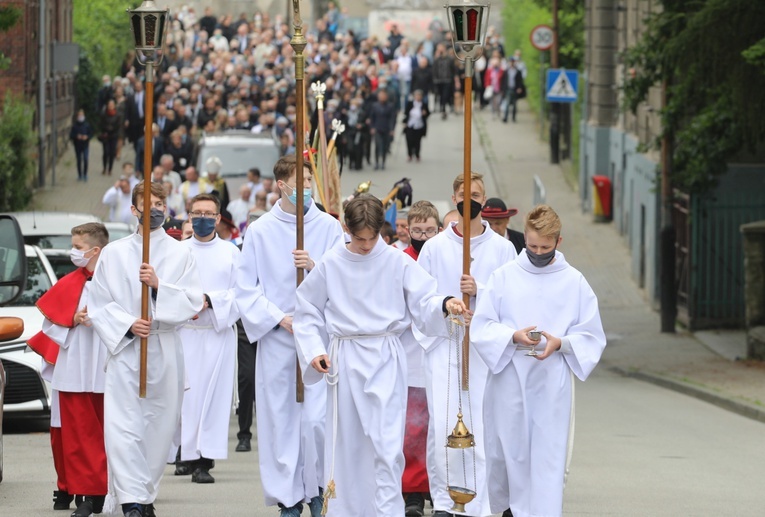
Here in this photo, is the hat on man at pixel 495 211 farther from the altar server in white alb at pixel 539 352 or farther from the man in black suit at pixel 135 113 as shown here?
the man in black suit at pixel 135 113

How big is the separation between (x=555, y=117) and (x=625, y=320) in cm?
1446

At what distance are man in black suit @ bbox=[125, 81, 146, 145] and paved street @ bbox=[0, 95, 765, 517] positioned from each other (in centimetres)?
222

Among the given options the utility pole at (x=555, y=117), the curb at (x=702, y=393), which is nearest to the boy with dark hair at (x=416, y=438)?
the curb at (x=702, y=393)

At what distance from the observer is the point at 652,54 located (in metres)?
21.8

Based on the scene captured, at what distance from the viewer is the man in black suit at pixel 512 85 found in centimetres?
4625

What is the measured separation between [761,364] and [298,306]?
12.7m

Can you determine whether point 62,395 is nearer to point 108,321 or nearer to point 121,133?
point 108,321

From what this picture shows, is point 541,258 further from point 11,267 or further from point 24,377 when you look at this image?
point 24,377

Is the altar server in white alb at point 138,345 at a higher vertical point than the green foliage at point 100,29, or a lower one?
lower

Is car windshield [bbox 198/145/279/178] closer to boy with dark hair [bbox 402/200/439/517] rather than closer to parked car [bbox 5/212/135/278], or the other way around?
parked car [bbox 5/212/135/278]

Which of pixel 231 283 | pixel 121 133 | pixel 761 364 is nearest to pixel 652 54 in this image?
pixel 761 364

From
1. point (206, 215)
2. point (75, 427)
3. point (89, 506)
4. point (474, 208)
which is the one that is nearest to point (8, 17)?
point (206, 215)

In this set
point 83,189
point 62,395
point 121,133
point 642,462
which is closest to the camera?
point 62,395

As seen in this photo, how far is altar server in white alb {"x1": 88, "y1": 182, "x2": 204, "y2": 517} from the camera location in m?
9.31
